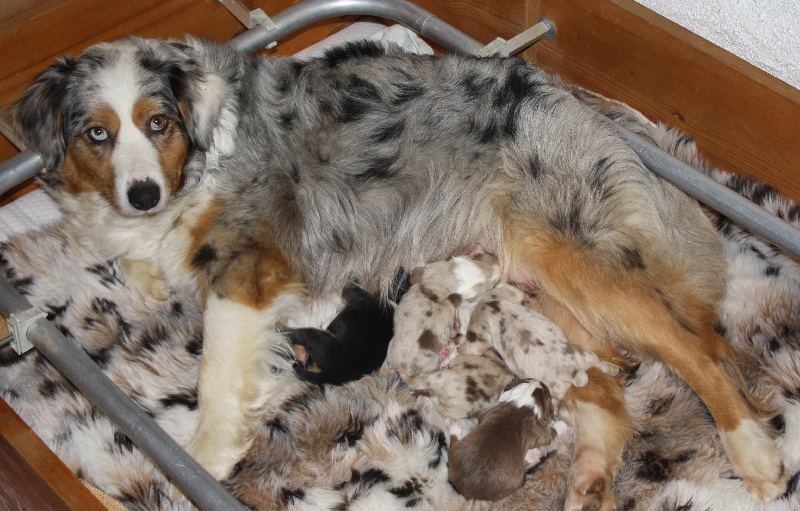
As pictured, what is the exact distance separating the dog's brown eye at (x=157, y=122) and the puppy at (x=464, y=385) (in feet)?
4.04

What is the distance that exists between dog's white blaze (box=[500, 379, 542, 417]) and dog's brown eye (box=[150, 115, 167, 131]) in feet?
4.94

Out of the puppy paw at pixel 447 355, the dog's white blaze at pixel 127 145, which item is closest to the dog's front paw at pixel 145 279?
the dog's white blaze at pixel 127 145

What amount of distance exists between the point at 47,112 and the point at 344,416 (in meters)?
1.49

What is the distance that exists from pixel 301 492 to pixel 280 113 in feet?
4.59

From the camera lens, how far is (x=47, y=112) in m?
3.22

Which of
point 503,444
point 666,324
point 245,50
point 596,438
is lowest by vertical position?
point 596,438

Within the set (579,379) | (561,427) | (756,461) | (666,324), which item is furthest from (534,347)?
(756,461)

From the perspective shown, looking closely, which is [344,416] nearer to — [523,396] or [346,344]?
[346,344]

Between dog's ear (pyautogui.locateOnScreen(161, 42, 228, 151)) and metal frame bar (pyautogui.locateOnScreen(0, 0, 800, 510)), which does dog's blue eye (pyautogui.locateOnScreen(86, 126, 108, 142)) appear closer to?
dog's ear (pyautogui.locateOnScreen(161, 42, 228, 151))

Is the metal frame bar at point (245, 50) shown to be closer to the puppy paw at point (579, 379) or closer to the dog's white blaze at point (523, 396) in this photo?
the puppy paw at point (579, 379)

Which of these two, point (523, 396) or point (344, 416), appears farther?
point (344, 416)

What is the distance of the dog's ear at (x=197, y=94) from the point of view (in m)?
3.25

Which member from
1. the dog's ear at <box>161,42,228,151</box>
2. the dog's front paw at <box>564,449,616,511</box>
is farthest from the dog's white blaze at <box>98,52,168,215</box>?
the dog's front paw at <box>564,449,616,511</box>

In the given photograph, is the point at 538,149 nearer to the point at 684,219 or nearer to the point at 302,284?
the point at 684,219
